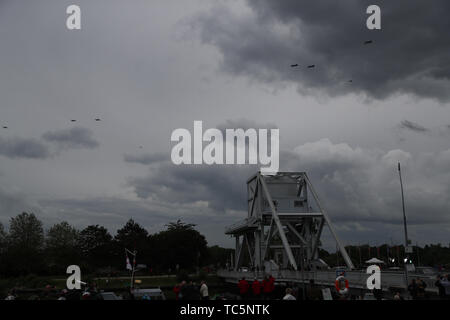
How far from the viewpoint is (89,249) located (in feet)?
434

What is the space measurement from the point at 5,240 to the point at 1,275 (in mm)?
13795

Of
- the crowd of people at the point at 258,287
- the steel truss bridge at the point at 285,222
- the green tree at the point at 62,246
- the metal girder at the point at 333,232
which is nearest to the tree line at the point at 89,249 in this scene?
the green tree at the point at 62,246

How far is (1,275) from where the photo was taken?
318ft

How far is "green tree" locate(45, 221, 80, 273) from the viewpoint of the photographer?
365 ft

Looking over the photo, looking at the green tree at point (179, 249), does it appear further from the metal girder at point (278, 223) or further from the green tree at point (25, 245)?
the metal girder at point (278, 223)

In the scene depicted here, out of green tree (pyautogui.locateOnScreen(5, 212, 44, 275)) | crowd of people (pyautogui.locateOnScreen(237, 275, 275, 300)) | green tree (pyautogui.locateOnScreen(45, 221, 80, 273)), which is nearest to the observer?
crowd of people (pyautogui.locateOnScreen(237, 275, 275, 300))

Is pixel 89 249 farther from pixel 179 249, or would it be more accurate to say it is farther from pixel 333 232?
pixel 333 232

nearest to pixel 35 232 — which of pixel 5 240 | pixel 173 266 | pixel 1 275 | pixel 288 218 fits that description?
pixel 5 240

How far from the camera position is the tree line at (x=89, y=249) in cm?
10088

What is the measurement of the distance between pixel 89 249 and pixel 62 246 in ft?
49.8

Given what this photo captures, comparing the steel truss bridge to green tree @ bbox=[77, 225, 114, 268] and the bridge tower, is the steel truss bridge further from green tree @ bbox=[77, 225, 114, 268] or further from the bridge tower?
green tree @ bbox=[77, 225, 114, 268]

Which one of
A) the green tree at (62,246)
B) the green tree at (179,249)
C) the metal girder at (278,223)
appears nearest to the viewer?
the metal girder at (278,223)

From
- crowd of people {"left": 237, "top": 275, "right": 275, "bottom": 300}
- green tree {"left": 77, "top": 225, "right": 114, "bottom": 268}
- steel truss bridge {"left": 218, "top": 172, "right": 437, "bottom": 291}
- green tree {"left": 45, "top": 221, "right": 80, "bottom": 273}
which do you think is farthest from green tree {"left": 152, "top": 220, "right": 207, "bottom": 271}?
crowd of people {"left": 237, "top": 275, "right": 275, "bottom": 300}
